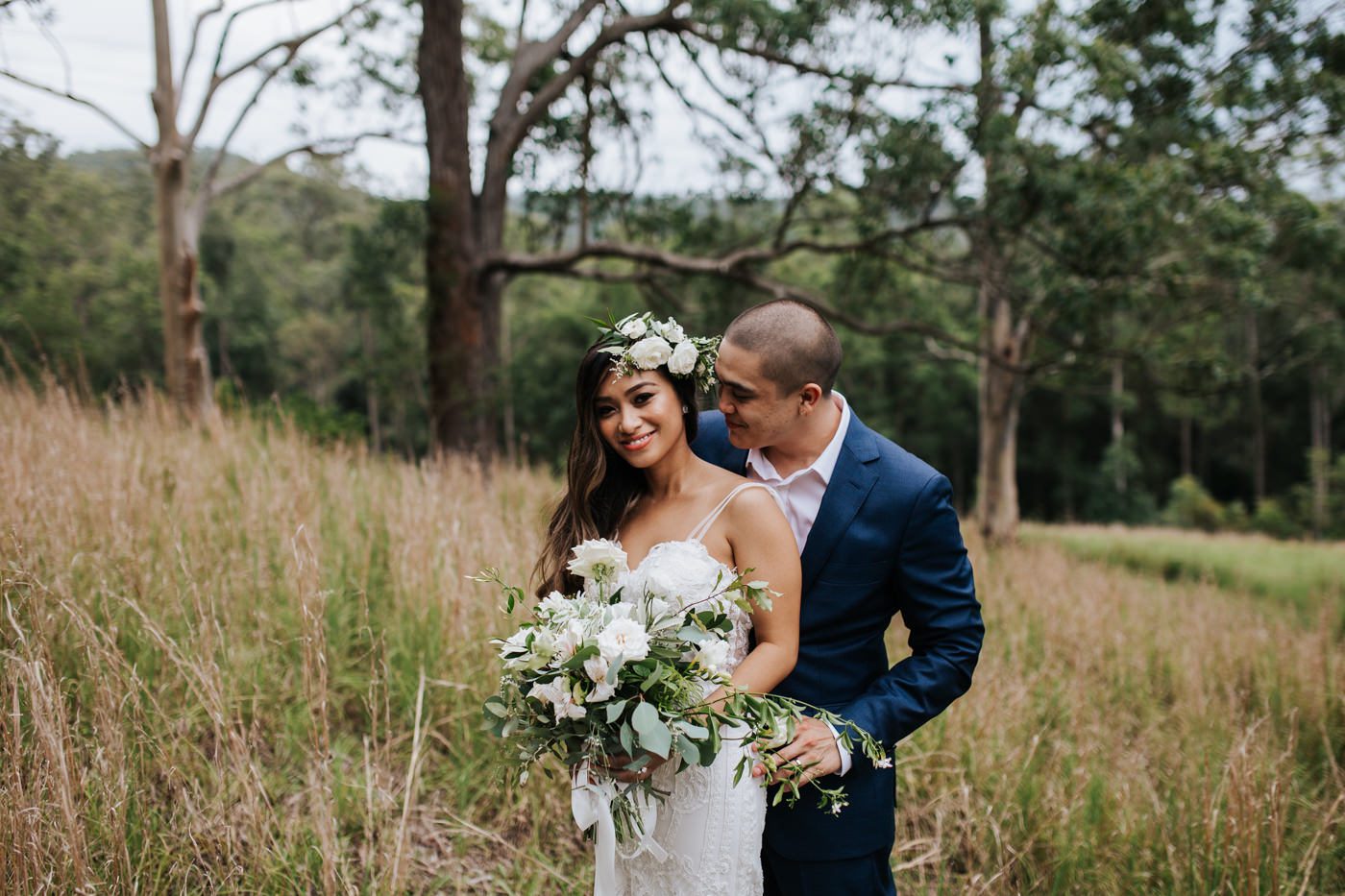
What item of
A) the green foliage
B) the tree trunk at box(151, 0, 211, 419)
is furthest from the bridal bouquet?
the green foliage

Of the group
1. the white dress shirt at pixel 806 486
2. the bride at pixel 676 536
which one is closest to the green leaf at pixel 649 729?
the bride at pixel 676 536

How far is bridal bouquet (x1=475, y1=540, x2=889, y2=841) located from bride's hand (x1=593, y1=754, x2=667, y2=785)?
0.03 feet

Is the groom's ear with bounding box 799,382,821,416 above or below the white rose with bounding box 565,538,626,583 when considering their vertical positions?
above

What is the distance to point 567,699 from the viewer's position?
62.2 inches

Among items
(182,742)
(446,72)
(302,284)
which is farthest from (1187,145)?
(302,284)

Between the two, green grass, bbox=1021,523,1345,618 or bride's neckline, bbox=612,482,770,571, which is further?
green grass, bbox=1021,523,1345,618

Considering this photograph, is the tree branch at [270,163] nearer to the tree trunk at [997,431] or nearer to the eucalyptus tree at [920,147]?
the eucalyptus tree at [920,147]

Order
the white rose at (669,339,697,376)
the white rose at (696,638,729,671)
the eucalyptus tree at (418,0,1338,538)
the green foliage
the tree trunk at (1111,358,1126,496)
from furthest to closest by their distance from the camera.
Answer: the tree trunk at (1111,358,1126,496) → the green foliage → the eucalyptus tree at (418,0,1338,538) → the white rose at (669,339,697,376) → the white rose at (696,638,729,671)

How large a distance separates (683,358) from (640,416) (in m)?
0.20

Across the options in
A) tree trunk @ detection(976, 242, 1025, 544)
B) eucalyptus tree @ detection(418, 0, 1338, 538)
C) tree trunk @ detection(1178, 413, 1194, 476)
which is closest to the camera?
eucalyptus tree @ detection(418, 0, 1338, 538)

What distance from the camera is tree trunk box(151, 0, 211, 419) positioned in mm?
9516

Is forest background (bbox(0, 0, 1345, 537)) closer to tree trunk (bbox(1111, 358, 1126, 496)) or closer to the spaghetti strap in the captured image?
the spaghetti strap

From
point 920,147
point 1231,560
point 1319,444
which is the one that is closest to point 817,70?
point 920,147

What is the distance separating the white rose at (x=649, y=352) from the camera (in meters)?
1.91
